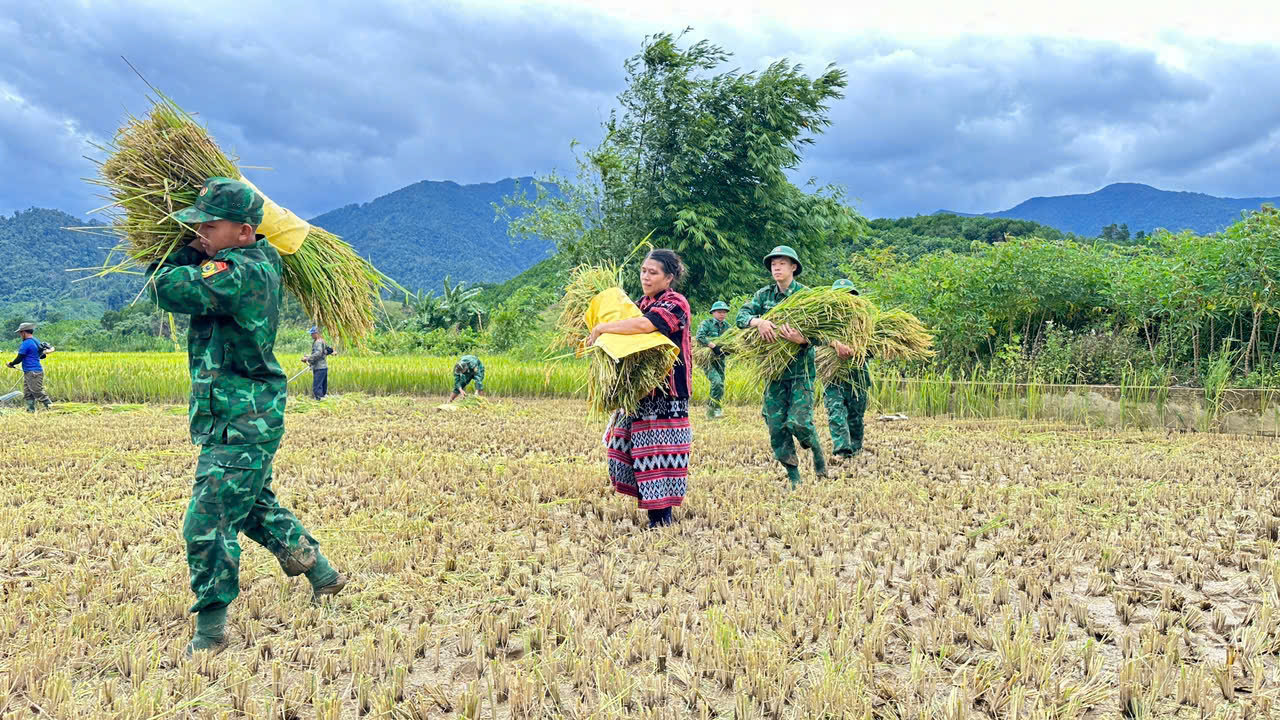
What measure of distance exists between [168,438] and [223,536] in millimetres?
6445

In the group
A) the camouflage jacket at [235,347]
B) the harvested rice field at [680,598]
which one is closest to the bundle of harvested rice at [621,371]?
the harvested rice field at [680,598]

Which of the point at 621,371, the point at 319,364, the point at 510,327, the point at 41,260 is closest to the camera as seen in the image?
the point at 621,371

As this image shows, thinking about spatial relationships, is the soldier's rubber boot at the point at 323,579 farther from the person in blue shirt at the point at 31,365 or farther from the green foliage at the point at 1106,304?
the person in blue shirt at the point at 31,365

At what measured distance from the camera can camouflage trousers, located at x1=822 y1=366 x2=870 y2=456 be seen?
6.79 meters

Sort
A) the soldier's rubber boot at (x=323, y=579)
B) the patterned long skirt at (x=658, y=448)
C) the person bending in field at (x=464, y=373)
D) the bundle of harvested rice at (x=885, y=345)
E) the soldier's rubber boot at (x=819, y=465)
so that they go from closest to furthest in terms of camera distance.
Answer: the soldier's rubber boot at (x=323, y=579) < the patterned long skirt at (x=658, y=448) < the soldier's rubber boot at (x=819, y=465) < the bundle of harvested rice at (x=885, y=345) < the person bending in field at (x=464, y=373)

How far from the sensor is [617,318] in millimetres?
4527

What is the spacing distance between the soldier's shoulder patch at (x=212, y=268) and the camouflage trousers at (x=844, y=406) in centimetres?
502

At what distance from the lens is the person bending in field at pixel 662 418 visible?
4.50 m

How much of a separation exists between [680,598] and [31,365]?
12.1 m

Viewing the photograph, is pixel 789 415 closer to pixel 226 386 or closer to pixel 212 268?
pixel 226 386

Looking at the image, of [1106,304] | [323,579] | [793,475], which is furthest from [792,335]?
[1106,304]

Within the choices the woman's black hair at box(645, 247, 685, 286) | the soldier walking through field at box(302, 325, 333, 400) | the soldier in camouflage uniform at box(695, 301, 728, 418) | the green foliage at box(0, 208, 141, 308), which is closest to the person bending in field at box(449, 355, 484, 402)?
the soldier walking through field at box(302, 325, 333, 400)

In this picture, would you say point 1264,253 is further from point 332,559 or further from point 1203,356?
point 332,559

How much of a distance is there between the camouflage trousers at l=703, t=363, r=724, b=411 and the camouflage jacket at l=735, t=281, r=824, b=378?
443 cm
